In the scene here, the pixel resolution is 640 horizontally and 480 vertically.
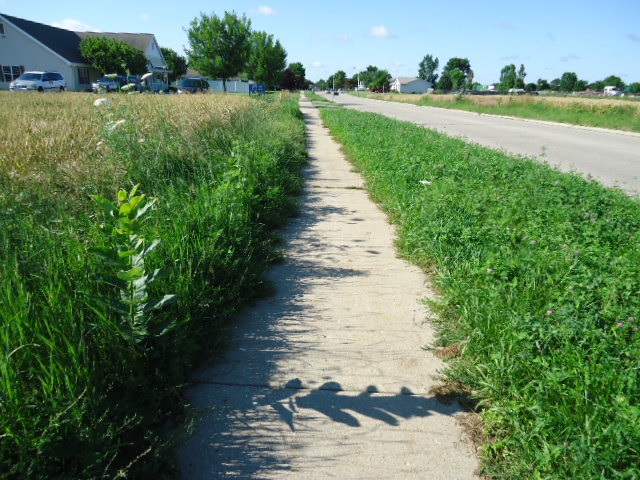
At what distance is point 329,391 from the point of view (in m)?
2.65

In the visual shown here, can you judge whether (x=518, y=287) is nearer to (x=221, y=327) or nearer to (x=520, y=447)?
(x=520, y=447)

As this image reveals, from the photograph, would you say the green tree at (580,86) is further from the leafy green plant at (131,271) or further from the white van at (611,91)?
the leafy green plant at (131,271)

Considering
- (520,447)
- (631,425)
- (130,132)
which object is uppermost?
(130,132)

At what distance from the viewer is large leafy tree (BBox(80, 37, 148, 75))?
3941 centimetres

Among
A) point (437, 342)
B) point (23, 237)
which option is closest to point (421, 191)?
point (437, 342)

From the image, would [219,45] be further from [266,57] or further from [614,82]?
[614,82]

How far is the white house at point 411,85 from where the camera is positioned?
141875mm

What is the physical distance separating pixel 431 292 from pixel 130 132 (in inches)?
168

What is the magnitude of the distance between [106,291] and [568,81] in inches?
5720

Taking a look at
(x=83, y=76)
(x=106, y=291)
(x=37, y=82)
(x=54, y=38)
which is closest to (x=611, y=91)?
(x=83, y=76)

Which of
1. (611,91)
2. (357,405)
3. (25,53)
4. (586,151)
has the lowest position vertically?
(357,405)

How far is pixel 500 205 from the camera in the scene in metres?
5.26

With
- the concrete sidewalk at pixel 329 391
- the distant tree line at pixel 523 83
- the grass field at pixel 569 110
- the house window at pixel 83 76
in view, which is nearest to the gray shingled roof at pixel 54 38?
the house window at pixel 83 76

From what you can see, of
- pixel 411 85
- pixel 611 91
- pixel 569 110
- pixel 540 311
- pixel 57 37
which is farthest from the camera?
pixel 411 85
